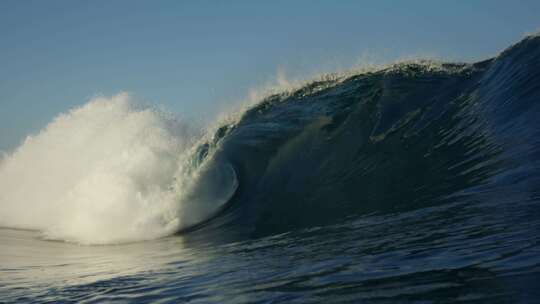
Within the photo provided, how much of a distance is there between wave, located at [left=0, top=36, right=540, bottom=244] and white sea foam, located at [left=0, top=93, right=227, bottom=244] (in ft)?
0.18

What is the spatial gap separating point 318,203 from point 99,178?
7.08 metres

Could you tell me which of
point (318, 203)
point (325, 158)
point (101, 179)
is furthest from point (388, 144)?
point (101, 179)

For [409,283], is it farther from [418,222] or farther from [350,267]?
[418,222]

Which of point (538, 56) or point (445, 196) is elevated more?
point (538, 56)

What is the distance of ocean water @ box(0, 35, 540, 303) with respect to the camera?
382 centimetres

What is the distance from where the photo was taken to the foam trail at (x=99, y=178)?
10883 millimetres

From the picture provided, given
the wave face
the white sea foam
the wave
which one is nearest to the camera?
the wave face

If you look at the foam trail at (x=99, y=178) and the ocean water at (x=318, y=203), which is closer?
the ocean water at (x=318, y=203)

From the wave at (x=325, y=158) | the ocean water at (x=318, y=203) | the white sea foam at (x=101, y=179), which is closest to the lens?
the ocean water at (x=318, y=203)

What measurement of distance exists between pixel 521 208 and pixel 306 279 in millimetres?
2143

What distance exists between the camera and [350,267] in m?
4.09

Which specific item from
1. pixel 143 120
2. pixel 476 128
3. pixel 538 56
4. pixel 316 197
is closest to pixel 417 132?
pixel 476 128

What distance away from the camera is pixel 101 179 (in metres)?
13.0

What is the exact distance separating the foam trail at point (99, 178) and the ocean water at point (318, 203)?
0.24 ft
